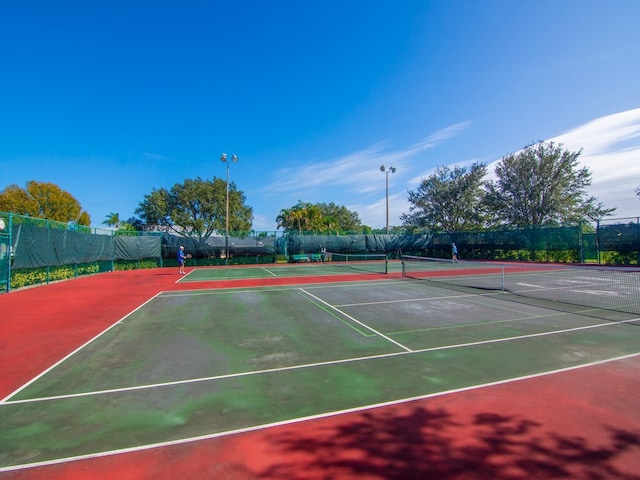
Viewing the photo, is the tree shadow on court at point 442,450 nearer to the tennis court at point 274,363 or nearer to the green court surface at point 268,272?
the tennis court at point 274,363

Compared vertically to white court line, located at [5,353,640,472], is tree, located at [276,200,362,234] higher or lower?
higher

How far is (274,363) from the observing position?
5824 millimetres

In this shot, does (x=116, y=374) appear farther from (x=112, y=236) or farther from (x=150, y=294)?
(x=112, y=236)

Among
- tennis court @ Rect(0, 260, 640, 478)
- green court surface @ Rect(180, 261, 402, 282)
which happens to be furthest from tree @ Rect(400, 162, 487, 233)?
tennis court @ Rect(0, 260, 640, 478)

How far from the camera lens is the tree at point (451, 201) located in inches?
1581

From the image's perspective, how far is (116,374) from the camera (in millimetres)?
5418

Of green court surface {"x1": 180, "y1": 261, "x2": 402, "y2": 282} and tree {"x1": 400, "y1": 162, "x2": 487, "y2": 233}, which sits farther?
tree {"x1": 400, "y1": 162, "x2": 487, "y2": 233}

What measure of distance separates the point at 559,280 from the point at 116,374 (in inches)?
749

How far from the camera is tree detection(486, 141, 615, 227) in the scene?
109 feet

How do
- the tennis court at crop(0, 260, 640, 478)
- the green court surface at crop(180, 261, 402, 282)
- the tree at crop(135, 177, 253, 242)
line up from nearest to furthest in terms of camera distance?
the tennis court at crop(0, 260, 640, 478)
the green court surface at crop(180, 261, 402, 282)
the tree at crop(135, 177, 253, 242)

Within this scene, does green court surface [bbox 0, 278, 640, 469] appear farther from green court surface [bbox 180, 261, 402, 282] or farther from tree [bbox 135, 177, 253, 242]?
tree [bbox 135, 177, 253, 242]

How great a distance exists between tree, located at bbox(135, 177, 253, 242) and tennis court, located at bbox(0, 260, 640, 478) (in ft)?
116

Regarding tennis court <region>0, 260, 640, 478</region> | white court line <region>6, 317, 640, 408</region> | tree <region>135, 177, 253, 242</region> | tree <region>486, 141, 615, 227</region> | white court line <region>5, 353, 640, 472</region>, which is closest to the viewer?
white court line <region>5, 353, 640, 472</region>

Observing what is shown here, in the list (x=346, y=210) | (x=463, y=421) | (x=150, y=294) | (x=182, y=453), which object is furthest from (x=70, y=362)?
(x=346, y=210)
